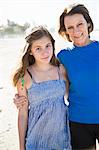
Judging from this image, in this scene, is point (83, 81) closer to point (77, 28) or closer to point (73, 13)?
point (77, 28)

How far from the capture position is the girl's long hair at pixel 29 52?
3.49 meters

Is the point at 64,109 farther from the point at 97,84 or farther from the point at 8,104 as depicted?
the point at 8,104

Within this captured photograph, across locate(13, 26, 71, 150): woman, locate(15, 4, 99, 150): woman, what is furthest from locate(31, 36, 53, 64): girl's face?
locate(15, 4, 99, 150): woman

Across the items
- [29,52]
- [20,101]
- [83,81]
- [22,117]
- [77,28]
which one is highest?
[77,28]

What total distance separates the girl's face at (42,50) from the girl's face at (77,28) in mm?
205

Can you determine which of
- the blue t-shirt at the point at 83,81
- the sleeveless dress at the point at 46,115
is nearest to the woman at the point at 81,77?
the blue t-shirt at the point at 83,81

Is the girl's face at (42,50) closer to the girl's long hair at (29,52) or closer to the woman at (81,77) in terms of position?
the girl's long hair at (29,52)

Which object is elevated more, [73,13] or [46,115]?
[73,13]

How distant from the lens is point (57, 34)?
3.74 m

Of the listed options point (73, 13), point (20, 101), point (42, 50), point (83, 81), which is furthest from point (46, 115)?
point (73, 13)

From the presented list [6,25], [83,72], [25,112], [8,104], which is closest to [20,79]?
[25,112]

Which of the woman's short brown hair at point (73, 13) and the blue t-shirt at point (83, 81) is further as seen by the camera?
the woman's short brown hair at point (73, 13)

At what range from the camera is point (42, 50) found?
3.46 metres

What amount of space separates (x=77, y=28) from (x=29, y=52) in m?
0.45
